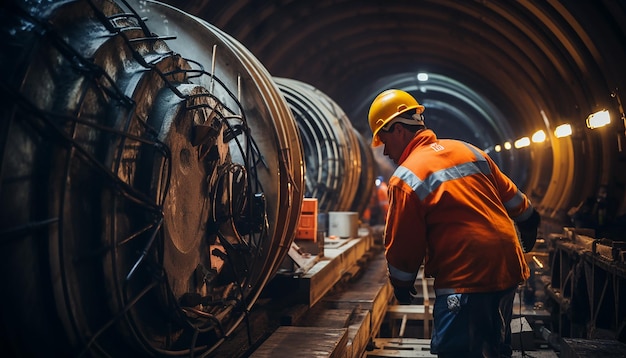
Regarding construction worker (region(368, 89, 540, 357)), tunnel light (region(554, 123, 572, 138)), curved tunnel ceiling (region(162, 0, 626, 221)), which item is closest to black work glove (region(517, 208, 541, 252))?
construction worker (region(368, 89, 540, 357))

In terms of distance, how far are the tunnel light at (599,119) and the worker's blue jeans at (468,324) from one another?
591 cm

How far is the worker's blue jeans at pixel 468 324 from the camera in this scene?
307cm

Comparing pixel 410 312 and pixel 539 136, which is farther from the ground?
pixel 539 136

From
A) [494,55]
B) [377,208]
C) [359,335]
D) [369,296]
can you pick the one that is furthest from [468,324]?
[494,55]

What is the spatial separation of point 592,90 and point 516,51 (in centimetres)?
336

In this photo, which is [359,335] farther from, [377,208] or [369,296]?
[377,208]

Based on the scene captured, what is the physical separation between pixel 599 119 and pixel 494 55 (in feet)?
15.8

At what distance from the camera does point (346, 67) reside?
1576 cm

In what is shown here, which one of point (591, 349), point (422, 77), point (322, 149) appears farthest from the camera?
point (422, 77)

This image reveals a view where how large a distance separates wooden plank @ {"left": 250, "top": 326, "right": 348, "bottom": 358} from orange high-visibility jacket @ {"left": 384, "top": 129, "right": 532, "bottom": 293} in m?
0.59

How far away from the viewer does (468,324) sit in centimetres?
309

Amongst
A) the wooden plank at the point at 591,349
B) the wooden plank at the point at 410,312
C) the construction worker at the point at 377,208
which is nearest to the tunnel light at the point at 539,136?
Answer: the construction worker at the point at 377,208

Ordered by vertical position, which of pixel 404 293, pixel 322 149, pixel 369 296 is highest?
pixel 322 149

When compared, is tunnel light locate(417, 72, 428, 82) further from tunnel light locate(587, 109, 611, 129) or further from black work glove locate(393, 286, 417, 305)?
black work glove locate(393, 286, 417, 305)
